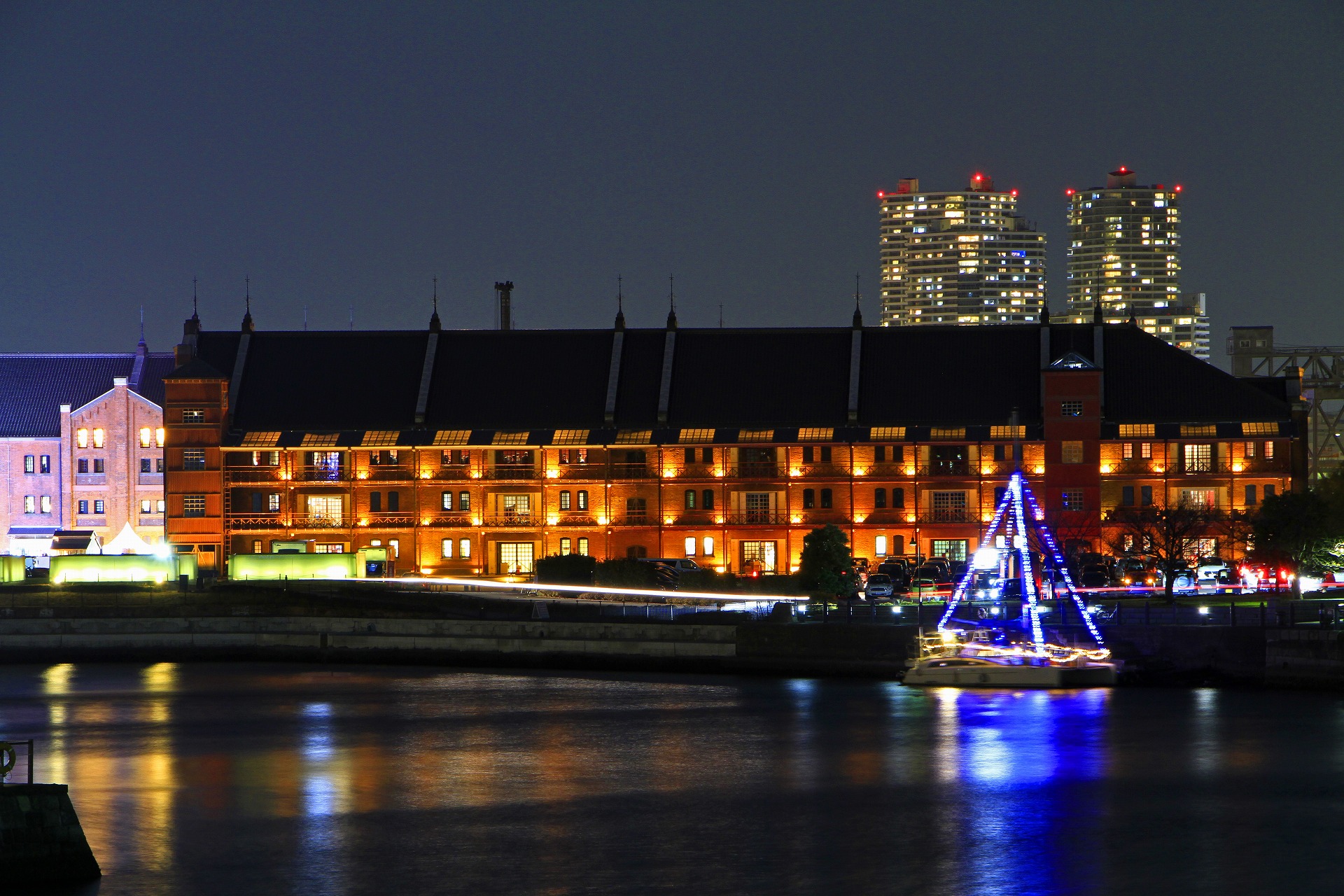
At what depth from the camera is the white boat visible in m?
73.3

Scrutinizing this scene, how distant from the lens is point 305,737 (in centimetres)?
6425

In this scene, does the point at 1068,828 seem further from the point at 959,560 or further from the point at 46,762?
the point at 959,560

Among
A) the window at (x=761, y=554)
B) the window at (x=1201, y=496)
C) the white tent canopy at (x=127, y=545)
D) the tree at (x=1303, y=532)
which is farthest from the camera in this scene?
the window at (x=761, y=554)

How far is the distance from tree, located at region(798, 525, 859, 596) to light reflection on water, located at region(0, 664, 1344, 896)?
18005 millimetres

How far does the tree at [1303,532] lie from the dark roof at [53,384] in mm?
75557

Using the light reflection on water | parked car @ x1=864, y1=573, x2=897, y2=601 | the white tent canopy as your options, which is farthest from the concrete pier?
the white tent canopy

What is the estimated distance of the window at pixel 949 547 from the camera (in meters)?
112

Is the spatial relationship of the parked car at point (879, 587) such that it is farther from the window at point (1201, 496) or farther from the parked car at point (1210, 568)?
the window at point (1201, 496)

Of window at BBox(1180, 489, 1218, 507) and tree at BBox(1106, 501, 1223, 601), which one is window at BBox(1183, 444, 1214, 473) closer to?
window at BBox(1180, 489, 1218, 507)

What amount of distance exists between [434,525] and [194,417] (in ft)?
53.0

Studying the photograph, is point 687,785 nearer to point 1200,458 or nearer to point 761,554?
point 761,554

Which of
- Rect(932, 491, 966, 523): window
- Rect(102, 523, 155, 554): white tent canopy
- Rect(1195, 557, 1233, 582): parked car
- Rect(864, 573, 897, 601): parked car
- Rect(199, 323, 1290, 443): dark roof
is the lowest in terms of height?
Rect(864, 573, 897, 601): parked car

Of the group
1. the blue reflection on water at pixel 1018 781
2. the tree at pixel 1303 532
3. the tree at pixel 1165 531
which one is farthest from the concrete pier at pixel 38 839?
the tree at pixel 1303 532

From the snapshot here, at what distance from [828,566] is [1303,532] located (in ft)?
76.0
